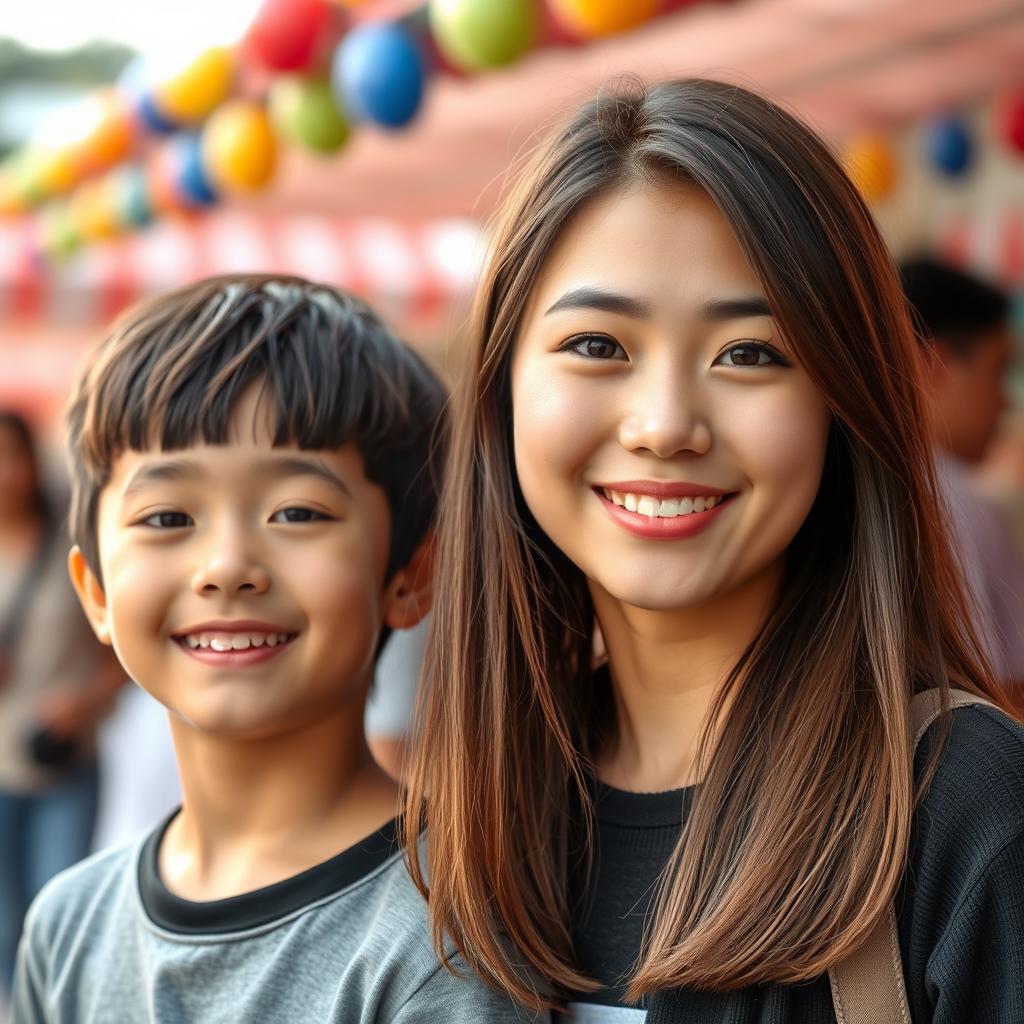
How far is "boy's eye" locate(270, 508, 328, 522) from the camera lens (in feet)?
4.93

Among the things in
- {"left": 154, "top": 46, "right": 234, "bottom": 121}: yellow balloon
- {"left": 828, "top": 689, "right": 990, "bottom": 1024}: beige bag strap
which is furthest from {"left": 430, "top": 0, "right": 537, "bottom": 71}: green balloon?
{"left": 828, "top": 689, "right": 990, "bottom": 1024}: beige bag strap

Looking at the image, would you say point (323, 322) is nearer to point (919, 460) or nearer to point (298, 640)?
point (298, 640)

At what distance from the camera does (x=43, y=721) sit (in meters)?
3.78

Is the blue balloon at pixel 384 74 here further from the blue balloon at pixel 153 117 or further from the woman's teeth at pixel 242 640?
the woman's teeth at pixel 242 640

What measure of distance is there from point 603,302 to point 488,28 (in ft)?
6.03

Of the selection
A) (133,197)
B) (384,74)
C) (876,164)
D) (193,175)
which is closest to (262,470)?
(384,74)

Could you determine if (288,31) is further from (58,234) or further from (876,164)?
(58,234)

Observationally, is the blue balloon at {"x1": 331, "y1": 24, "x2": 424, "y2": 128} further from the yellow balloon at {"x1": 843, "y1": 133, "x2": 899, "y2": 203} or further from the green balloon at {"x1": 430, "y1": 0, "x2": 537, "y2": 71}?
the yellow balloon at {"x1": 843, "y1": 133, "x2": 899, "y2": 203}

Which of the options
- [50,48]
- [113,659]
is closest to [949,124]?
[113,659]

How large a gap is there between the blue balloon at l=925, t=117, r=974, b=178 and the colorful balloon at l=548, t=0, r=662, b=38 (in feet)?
6.65

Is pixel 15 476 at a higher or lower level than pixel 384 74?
lower

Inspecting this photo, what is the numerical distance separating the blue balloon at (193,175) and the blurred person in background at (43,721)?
5.22 feet

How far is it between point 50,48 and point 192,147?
1873 cm

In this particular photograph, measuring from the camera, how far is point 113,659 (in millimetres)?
3922
